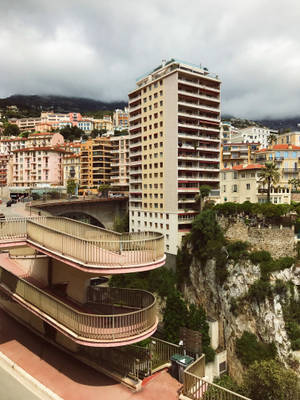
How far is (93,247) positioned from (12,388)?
4.71 meters

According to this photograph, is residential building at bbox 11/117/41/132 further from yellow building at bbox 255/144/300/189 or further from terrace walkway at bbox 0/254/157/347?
terrace walkway at bbox 0/254/157/347

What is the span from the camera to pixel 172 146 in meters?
48.6

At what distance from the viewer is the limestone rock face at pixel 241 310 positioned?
29375 mm

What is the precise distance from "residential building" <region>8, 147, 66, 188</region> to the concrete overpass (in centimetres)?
3799

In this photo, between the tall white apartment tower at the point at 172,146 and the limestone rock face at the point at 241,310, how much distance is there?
38.7ft

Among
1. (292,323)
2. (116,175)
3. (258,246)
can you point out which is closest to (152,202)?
(258,246)

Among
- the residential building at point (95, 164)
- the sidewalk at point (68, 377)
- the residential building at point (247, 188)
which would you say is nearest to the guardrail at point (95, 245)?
the sidewalk at point (68, 377)

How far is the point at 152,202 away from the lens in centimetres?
5162

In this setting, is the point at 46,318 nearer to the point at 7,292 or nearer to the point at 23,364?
the point at 23,364

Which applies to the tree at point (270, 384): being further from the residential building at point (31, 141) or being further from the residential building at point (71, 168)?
the residential building at point (31, 141)

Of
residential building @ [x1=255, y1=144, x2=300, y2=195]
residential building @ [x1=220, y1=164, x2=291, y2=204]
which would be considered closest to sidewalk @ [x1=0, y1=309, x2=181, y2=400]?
residential building @ [x1=220, y1=164, x2=291, y2=204]

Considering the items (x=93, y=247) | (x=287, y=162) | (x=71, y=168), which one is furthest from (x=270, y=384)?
(x=71, y=168)

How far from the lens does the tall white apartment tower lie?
1890 inches

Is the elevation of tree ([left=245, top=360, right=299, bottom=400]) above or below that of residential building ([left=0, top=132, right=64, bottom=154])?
below
